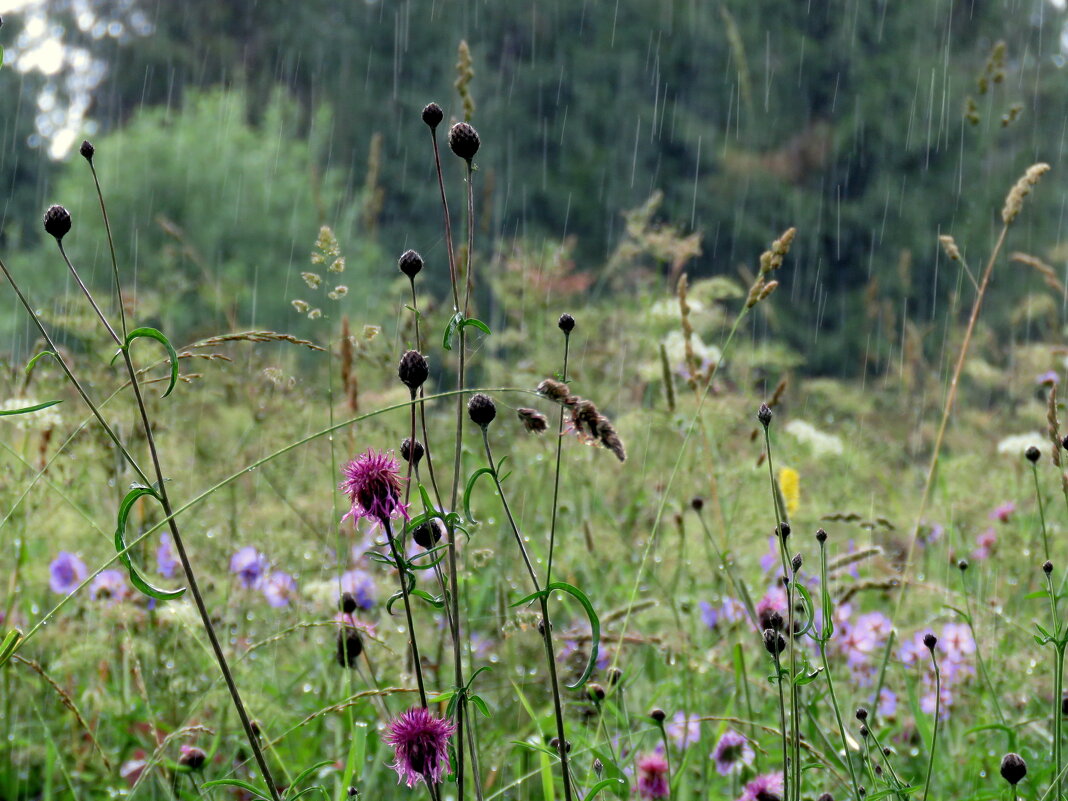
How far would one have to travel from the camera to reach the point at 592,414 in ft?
3.07

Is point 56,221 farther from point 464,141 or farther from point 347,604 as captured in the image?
point 347,604

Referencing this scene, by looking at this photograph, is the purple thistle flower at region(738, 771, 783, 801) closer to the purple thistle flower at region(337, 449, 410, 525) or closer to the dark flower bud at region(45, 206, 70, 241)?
the purple thistle flower at region(337, 449, 410, 525)

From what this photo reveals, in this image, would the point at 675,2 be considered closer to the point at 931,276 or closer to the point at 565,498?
the point at 931,276

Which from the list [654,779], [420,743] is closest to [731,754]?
[654,779]

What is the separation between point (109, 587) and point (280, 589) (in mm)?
368

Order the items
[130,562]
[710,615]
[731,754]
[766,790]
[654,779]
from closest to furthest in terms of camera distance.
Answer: [130,562], [766,790], [654,779], [731,754], [710,615]

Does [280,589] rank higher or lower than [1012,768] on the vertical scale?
lower

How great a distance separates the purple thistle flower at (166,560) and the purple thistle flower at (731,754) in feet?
3.81

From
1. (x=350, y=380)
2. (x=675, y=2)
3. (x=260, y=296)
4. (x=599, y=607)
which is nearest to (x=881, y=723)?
(x=599, y=607)

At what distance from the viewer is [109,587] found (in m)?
2.26

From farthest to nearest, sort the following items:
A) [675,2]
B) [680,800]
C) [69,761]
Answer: [675,2], [69,761], [680,800]

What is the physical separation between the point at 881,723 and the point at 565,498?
54.6 inches

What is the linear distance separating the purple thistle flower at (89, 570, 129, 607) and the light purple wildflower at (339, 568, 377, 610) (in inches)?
18.5

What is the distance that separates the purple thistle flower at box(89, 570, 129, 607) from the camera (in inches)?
82.4
